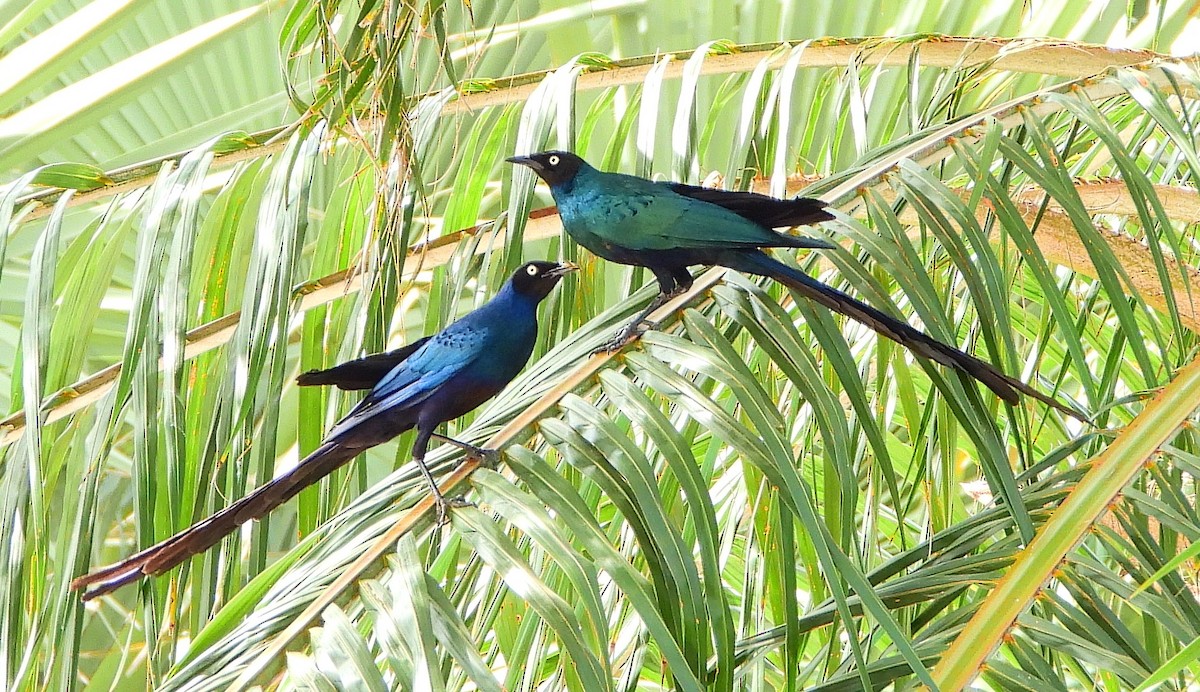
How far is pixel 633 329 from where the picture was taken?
1.25 meters

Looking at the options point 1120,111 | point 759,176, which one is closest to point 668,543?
point 759,176

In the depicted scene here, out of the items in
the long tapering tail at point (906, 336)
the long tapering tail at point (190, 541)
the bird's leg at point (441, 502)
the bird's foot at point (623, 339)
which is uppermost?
the long tapering tail at point (906, 336)

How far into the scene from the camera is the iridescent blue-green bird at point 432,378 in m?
1.12

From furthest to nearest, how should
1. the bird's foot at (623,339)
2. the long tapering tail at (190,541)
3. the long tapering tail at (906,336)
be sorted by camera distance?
the bird's foot at (623,339)
the long tapering tail at (906,336)
the long tapering tail at (190,541)

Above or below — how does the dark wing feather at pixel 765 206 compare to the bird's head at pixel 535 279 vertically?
above

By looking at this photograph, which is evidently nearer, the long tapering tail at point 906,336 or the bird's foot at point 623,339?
the long tapering tail at point 906,336

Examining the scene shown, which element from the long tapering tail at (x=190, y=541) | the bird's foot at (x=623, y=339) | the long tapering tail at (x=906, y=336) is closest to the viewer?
the long tapering tail at (x=190, y=541)

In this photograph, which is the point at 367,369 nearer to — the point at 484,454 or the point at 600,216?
the point at 484,454

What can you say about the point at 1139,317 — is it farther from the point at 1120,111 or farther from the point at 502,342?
the point at 502,342

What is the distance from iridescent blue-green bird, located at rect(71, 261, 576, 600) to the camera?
1.12 m

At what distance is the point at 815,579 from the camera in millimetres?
1729

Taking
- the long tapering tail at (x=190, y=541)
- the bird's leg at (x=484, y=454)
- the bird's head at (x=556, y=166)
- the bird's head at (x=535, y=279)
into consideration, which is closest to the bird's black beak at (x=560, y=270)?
the bird's head at (x=535, y=279)

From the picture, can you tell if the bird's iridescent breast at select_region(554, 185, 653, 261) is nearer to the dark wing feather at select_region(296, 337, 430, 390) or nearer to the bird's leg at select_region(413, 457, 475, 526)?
the dark wing feather at select_region(296, 337, 430, 390)

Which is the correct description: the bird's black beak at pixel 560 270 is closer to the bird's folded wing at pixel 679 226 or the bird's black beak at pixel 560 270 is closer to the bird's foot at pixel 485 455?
the bird's folded wing at pixel 679 226
